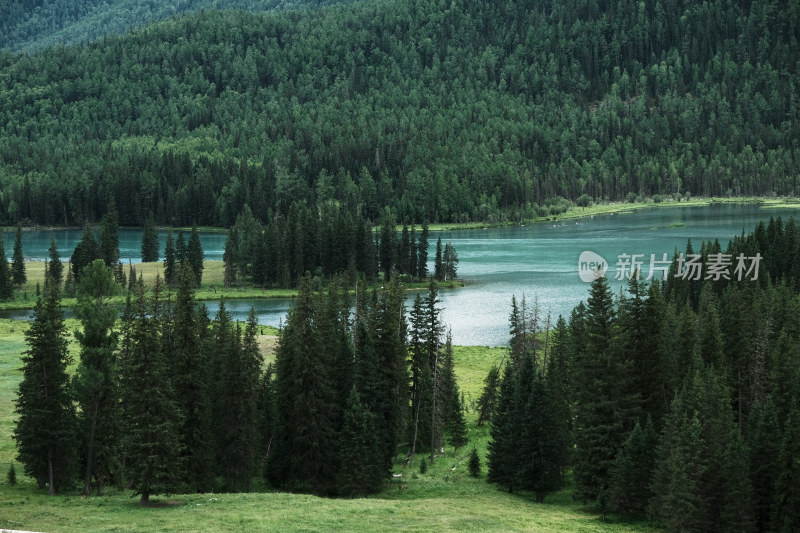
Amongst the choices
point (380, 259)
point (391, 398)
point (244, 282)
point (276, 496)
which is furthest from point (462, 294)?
point (276, 496)

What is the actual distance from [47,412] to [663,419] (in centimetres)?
3764

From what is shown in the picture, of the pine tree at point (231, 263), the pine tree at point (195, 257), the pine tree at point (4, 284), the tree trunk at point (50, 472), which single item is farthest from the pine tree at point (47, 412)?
the pine tree at point (195, 257)

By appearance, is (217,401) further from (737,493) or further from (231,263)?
(231,263)

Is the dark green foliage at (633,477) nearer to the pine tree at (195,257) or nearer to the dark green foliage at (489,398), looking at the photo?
the dark green foliage at (489,398)

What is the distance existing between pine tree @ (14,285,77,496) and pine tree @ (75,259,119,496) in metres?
1.09

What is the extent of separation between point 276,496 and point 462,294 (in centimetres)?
10892

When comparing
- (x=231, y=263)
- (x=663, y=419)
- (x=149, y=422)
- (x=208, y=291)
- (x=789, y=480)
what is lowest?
(x=789, y=480)

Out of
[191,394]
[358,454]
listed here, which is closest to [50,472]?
[191,394]

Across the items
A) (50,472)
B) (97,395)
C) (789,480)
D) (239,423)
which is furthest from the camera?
(239,423)

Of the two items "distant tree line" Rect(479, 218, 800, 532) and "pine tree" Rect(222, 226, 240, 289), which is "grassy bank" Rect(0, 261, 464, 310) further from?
"distant tree line" Rect(479, 218, 800, 532)

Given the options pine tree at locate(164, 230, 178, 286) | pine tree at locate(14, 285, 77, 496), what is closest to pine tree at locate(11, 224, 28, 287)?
pine tree at locate(164, 230, 178, 286)

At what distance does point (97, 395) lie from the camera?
5991 cm

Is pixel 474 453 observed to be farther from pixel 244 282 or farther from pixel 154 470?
pixel 244 282

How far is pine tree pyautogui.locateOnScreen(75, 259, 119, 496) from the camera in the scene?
59688 millimetres
